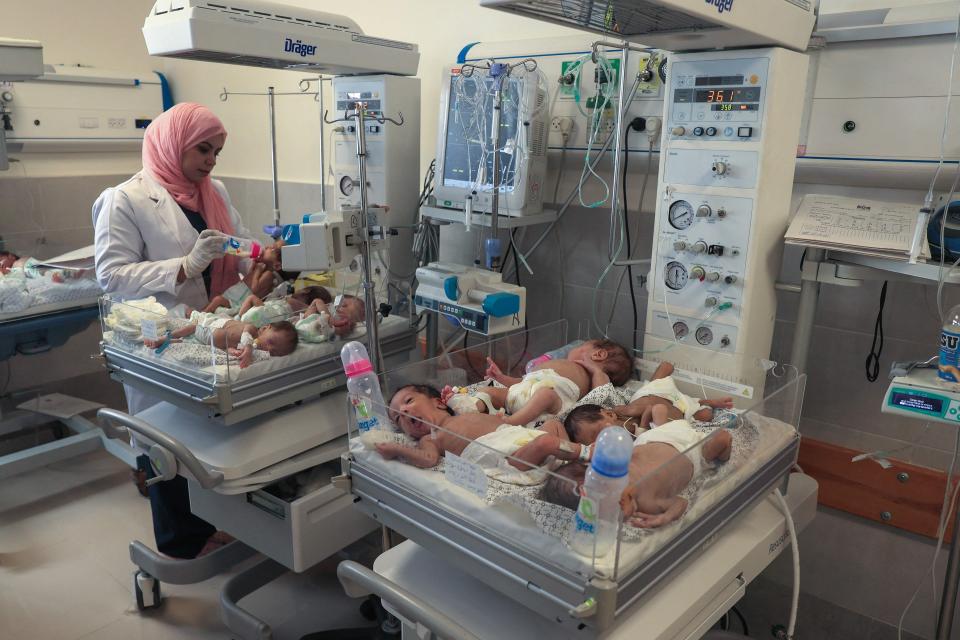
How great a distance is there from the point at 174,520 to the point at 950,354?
2434 mm

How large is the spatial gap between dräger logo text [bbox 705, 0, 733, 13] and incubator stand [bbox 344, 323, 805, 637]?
0.85 metres

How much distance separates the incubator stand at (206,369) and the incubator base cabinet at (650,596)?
0.73 metres

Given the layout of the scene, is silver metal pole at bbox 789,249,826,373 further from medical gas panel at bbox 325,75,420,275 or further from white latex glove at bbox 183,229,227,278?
white latex glove at bbox 183,229,227,278

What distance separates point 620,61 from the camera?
7.97ft

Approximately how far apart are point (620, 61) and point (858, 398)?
136cm

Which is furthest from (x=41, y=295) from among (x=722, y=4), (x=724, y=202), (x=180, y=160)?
(x=722, y=4)

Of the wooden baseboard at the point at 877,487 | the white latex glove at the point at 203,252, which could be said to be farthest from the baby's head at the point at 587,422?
the white latex glove at the point at 203,252

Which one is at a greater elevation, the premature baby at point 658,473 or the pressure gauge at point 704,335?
the pressure gauge at point 704,335

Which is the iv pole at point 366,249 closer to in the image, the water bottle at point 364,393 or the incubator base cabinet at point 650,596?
the water bottle at point 364,393

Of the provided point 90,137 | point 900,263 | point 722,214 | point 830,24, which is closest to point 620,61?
point 830,24

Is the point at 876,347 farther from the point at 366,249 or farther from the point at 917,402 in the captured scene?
the point at 366,249

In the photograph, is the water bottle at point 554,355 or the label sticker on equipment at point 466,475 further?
the water bottle at point 554,355

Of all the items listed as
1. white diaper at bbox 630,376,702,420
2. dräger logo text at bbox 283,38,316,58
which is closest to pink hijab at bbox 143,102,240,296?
dräger logo text at bbox 283,38,316,58

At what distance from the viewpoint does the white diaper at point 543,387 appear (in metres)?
1.80
